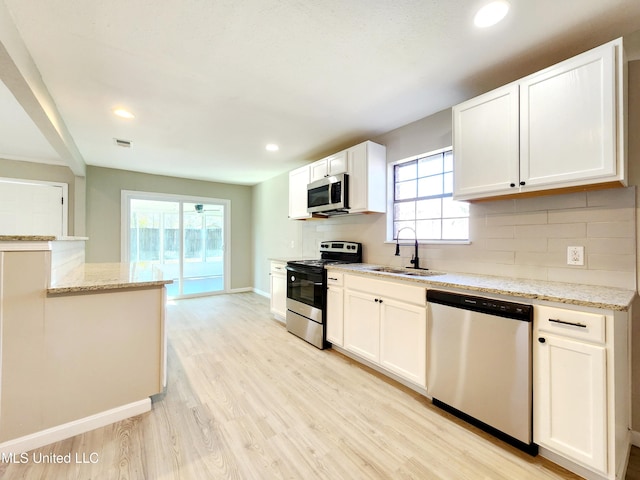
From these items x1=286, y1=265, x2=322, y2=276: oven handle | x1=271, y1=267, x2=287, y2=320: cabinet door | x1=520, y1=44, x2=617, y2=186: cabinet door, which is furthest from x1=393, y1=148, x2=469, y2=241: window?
x1=271, y1=267, x2=287, y2=320: cabinet door

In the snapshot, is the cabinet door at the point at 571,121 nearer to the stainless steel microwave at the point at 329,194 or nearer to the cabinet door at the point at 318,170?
the stainless steel microwave at the point at 329,194

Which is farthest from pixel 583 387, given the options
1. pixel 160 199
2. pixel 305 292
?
pixel 160 199

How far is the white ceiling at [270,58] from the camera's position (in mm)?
1471

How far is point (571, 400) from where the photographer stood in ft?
4.58

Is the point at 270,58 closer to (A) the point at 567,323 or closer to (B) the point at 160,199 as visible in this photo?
(A) the point at 567,323

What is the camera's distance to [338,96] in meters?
2.37

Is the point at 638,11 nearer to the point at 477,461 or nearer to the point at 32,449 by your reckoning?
the point at 477,461

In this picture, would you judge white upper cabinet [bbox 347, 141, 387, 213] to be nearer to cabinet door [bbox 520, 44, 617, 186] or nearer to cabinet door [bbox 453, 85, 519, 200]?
cabinet door [bbox 453, 85, 519, 200]

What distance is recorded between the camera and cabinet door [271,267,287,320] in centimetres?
385

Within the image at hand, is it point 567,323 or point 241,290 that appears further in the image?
point 241,290

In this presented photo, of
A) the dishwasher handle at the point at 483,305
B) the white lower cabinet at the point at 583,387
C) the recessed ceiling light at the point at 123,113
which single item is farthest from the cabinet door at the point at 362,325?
the recessed ceiling light at the point at 123,113

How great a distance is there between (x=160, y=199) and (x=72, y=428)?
14.0 ft

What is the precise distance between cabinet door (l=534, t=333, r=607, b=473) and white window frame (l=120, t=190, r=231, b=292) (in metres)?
5.48

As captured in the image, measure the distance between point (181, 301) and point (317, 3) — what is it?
17.0ft
